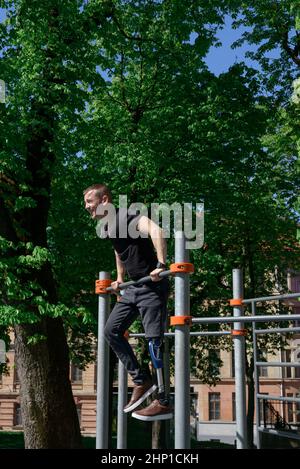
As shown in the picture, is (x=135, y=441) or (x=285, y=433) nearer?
(x=285, y=433)

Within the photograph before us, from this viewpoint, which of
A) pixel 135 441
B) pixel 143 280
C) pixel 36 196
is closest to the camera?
pixel 143 280

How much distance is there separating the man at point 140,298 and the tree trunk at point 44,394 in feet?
18.9

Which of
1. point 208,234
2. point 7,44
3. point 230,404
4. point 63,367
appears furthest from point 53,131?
point 230,404

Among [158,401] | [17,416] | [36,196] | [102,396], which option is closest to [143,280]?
[158,401]

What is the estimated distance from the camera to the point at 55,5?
39.9 feet

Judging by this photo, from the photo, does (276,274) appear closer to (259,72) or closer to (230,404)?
(259,72)

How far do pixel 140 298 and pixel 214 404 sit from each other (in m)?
49.8

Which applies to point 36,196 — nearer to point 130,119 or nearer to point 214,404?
point 130,119

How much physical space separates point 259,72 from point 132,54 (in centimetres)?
423

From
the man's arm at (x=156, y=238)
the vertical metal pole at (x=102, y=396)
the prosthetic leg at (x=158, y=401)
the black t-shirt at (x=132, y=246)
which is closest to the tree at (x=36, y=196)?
the vertical metal pole at (x=102, y=396)

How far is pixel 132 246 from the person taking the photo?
527 centimetres

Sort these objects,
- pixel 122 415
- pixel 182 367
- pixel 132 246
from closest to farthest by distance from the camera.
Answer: pixel 182 367 < pixel 132 246 < pixel 122 415

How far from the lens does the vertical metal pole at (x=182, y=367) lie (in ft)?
14.8

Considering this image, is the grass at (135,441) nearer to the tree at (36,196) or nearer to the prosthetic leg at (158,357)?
the tree at (36,196)
